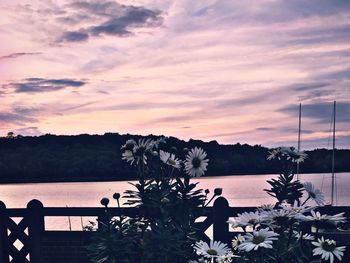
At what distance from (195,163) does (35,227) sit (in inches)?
180

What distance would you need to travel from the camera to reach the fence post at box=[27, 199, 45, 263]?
936 cm

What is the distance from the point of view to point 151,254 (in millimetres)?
5773

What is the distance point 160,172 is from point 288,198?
1.50 m

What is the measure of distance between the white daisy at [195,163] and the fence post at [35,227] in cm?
436

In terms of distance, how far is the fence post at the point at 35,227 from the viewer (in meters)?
9.36

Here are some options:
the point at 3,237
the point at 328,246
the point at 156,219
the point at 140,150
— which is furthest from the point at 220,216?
the point at 328,246

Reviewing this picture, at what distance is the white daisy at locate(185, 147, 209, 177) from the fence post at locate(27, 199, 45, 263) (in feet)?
14.3

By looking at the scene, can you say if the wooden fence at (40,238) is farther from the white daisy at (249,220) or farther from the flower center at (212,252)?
the white daisy at (249,220)

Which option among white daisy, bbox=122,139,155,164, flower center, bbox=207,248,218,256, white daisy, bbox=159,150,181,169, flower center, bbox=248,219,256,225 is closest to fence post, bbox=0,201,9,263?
white daisy, bbox=122,139,155,164

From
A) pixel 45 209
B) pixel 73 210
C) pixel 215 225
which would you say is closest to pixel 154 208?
pixel 215 225

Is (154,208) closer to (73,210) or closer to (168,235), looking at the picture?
(168,235)

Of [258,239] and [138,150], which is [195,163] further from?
[258,239]

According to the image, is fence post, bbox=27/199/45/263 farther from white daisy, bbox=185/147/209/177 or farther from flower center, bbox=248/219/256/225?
flower center, bbox=248/219/256/225

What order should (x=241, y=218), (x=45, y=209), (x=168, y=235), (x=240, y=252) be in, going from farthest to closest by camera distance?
(x=45, y=209) → (x=168, y=235) → (x=240, y=252) → (x=241, y=218)
